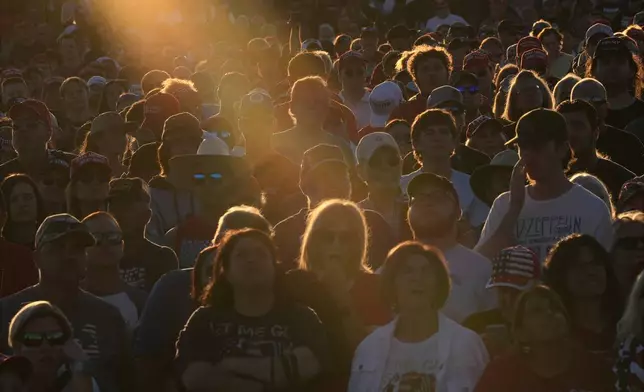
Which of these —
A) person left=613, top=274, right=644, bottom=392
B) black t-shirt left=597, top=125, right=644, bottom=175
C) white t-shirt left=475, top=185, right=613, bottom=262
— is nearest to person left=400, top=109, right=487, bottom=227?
black t-shirt left=597, top=125, right=644, bottom=175

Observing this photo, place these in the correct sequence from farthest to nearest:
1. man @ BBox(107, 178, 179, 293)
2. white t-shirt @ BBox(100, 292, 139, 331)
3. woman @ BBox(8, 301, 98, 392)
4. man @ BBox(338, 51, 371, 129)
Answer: man @ BBox(338, 51, 371, 129)
man @ BBox(107, 178, 179, 293)
white t-shirt @ BBox(100, 292, 139, 331)
woman @ BBox(8, 301, 98, 392)

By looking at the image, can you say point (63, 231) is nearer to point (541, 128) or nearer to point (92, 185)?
point (92, 185)

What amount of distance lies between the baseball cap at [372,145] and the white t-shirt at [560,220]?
1.62 metres

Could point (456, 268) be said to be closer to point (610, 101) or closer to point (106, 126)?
point (610, 101)

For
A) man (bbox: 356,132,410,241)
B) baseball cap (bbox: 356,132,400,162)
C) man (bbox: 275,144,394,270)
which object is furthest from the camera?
baseball cap (bbox: 356,132,400,162)

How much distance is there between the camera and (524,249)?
26.1ft

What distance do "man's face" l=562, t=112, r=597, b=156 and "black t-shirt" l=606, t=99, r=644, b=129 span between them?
1.97 meters

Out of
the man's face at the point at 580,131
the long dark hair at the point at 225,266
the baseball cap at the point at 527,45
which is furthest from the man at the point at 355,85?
the long dark hair at the point at 225,266

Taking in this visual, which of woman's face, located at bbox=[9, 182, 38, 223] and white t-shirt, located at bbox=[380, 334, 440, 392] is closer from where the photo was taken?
white t-shirt, located at bbox=[380, 334, 440, 392]

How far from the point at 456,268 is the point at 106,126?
4.96m

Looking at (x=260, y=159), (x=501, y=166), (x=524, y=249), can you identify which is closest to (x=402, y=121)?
(x=260, y=159)

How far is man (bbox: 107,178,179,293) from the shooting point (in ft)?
31.3

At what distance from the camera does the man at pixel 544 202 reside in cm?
845

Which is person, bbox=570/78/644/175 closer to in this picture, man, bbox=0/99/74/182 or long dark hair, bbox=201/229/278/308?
long dark hair, bbox=201/229/278/308
